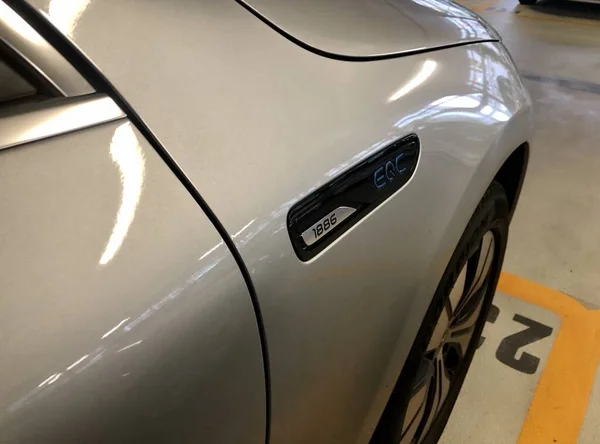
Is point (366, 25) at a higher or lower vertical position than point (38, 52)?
lower

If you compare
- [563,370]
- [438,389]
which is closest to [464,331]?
[438,389]

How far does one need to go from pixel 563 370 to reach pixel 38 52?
1860mm

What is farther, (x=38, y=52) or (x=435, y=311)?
(x=435, y=311)

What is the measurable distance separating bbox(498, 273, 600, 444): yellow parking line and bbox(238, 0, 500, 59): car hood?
115cm

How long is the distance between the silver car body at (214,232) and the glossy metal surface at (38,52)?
2 centimetres

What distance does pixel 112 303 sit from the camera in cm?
52

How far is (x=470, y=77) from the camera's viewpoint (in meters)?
1.15

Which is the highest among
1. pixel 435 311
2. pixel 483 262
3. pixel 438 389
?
pixel 435 311

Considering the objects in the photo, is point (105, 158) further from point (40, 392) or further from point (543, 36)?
point (543, 36)

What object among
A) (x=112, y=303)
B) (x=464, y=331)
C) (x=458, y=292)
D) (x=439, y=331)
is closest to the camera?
(x=112, y=303)

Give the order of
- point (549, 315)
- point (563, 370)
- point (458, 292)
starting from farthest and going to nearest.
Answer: point (549, 315), point (563, 370), point (458, 292)

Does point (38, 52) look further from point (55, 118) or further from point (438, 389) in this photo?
point (438, 389)

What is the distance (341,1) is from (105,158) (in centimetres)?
66

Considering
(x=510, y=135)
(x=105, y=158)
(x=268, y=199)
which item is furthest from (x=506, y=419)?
(x=105, y=158)
